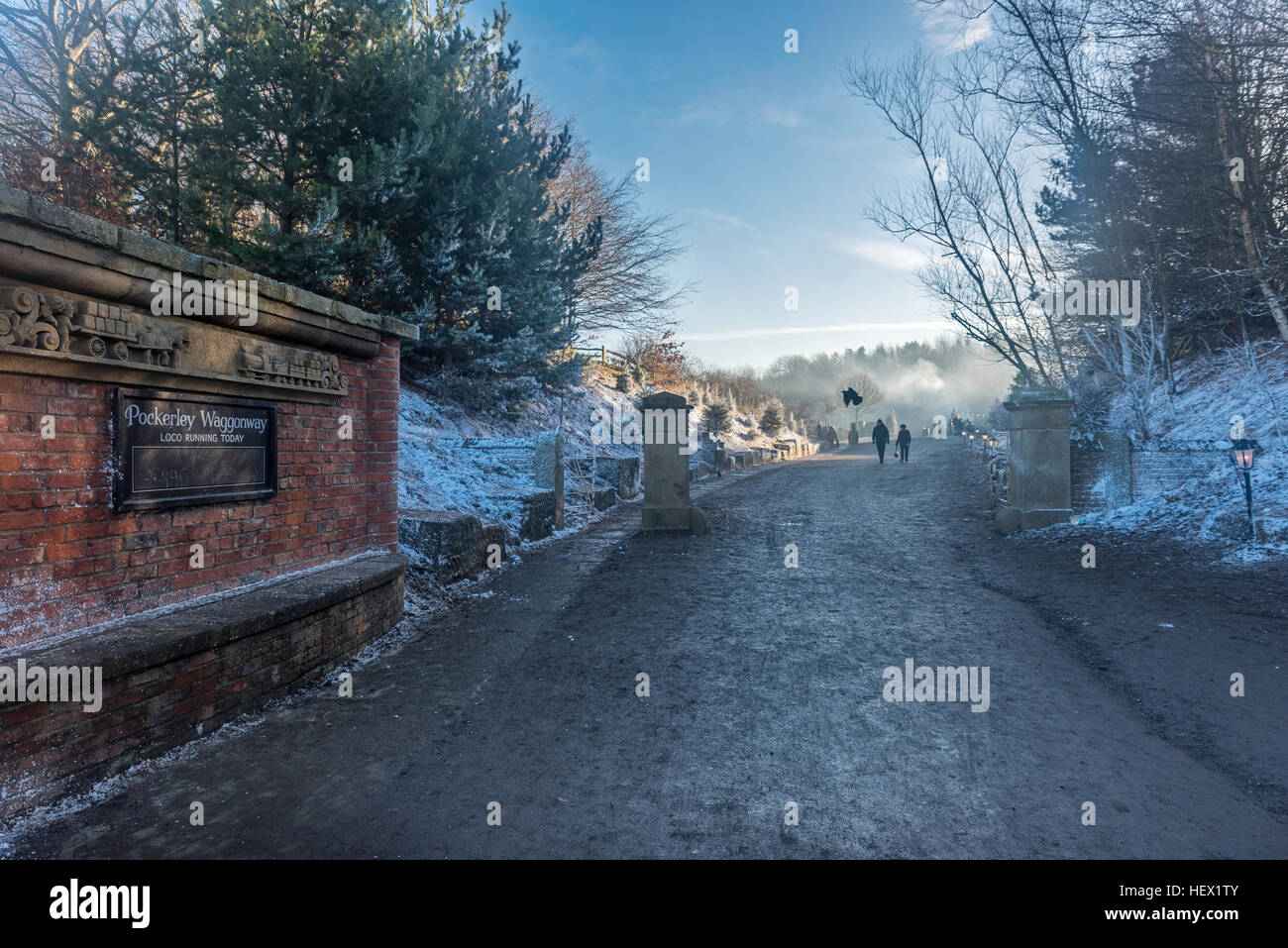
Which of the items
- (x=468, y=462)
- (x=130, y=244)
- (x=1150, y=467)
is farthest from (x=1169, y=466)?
(x=130, y=244)

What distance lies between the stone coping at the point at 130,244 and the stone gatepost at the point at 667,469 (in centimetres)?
639

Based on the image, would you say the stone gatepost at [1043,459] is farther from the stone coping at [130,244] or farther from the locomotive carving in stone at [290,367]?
the stone coping at [130,244]

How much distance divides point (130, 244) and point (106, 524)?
1.53 m

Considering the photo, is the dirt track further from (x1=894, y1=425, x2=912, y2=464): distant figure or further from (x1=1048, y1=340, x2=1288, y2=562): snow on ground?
(x1=894, y1=425, x2=912, y2=464): distant figure

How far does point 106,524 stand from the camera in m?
3.74

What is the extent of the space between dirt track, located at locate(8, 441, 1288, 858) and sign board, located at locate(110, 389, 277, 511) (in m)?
1.50

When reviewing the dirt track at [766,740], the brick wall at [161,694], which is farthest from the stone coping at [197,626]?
the dirt track at [766,740]

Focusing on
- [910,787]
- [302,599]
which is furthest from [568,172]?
[910,787]

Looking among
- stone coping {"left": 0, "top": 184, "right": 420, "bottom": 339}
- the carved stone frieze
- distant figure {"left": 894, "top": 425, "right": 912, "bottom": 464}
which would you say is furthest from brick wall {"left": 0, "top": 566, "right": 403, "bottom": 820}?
distant figure {"left": 894, "top": 425, "right": 912, "bottom": 464}

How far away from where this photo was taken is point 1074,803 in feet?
10.3

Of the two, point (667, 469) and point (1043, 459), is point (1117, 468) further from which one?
point (667, 469)

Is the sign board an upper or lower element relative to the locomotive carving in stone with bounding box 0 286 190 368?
lower

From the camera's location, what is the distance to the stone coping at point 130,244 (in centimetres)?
304

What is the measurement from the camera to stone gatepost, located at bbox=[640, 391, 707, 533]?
11172 mm
